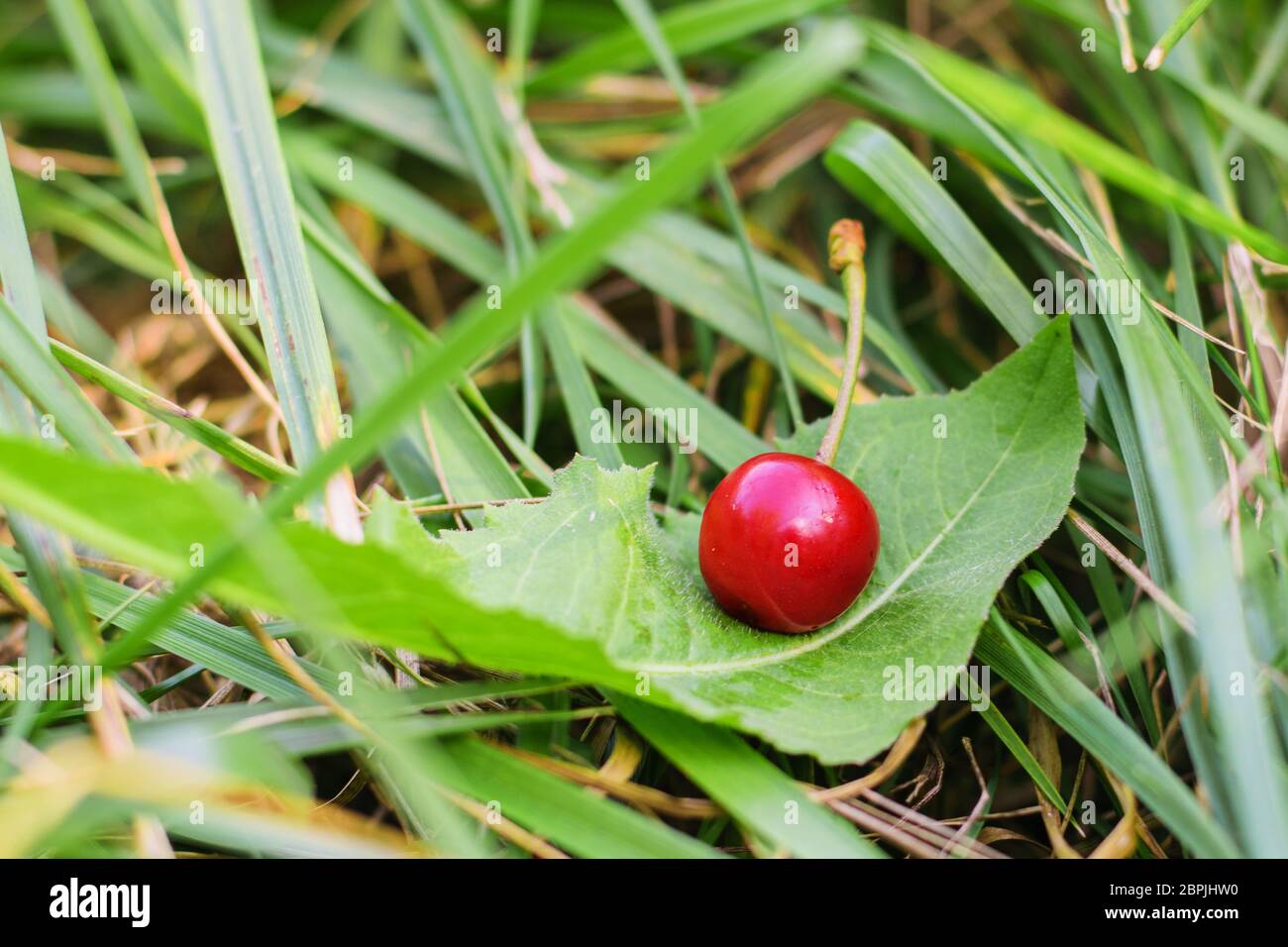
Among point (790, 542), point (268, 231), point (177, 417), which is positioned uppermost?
point (268, 231)

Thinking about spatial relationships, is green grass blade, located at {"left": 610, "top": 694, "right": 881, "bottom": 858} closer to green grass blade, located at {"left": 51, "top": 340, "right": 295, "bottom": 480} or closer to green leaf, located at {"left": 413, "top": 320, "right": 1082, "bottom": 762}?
green leaf, located at {"left": 413, "top": 320, "right": 1082, "bottom": 762}

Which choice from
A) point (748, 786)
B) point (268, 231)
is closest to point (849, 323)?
point (748, 786)

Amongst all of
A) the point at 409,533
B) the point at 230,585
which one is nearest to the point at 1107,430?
the point at 409,533

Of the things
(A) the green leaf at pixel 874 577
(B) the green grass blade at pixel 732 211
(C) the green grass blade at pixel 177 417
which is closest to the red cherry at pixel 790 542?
(A) the green leaf at pixel 874 577

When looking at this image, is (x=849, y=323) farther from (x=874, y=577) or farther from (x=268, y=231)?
(x=268, y=231)

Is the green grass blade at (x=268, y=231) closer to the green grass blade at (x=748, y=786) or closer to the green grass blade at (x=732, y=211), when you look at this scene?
the green grass blade at (x=748, y=786)

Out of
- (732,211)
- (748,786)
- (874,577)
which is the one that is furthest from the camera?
(732,211)
